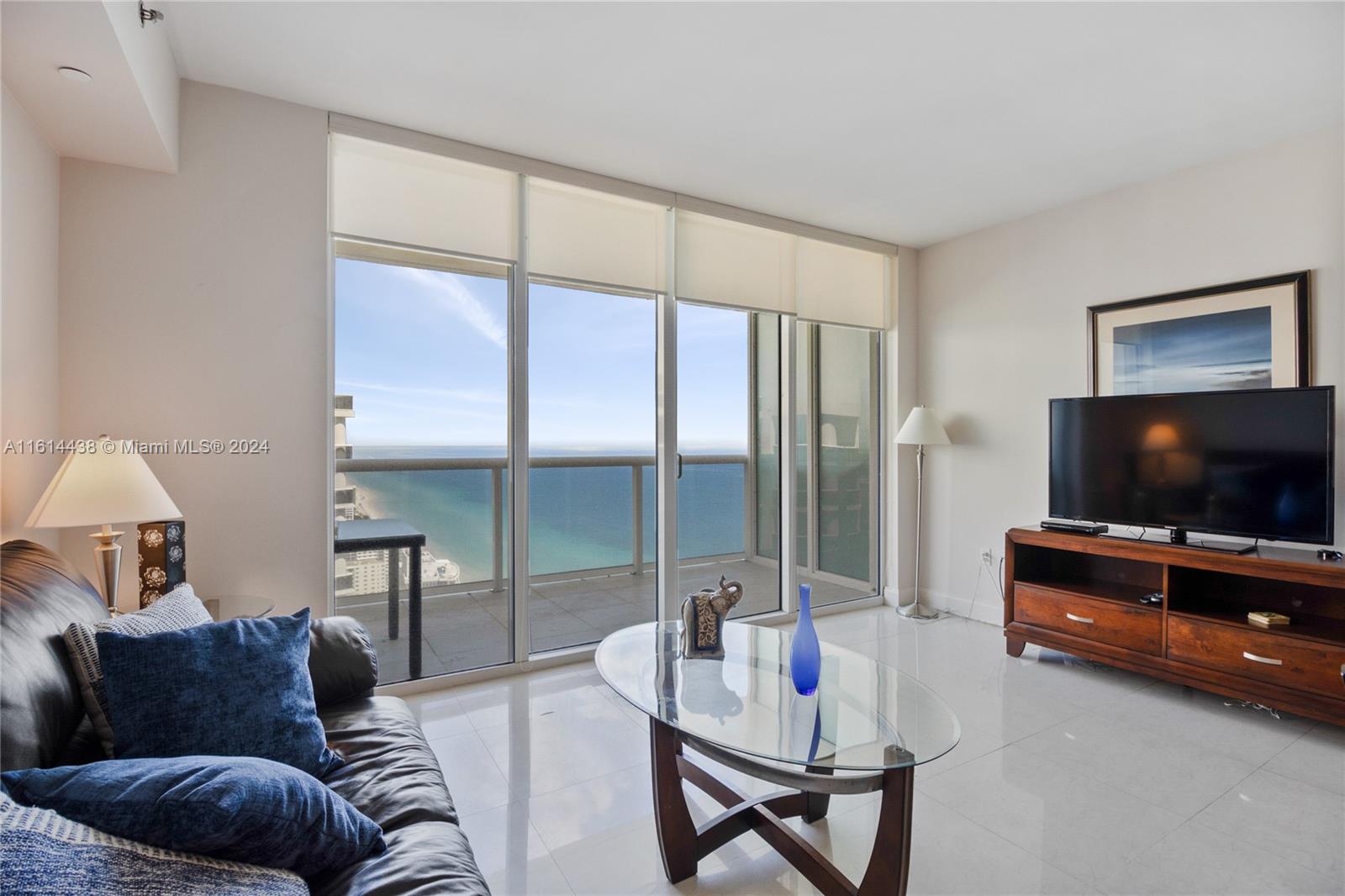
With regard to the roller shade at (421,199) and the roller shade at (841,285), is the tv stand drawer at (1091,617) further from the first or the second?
the roller shade at (421,199)

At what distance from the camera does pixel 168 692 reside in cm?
128

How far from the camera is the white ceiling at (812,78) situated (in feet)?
7.27

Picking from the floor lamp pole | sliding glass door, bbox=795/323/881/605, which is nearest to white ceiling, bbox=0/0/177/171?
sliding glass door, bbox=795/323/881/605

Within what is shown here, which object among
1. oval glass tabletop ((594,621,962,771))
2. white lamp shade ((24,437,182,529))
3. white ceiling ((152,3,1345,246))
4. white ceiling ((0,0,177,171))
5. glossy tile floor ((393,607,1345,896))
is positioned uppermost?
white ceiling ((152,3,1345,246))

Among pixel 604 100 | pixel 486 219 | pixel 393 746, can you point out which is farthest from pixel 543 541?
pixel 604 100

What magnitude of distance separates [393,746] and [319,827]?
0.54m

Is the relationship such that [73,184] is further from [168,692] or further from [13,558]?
[168,692]

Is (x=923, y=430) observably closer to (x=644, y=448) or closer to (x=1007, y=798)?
(x=644, y=448)

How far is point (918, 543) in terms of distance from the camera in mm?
4777

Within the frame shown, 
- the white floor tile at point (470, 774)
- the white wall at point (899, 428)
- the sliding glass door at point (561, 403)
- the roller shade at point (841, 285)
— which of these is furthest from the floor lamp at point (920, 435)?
the white floor tile at point (470, 774)

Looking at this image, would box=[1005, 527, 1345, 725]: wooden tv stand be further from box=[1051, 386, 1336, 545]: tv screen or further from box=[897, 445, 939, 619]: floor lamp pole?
box=[897, 445, 939, 619]: floor lamp pole

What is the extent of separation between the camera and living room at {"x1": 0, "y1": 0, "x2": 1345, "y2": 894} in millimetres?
1528

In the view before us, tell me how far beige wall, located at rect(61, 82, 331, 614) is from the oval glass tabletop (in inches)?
62.2

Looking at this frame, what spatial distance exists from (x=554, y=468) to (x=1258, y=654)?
3.30 meters
